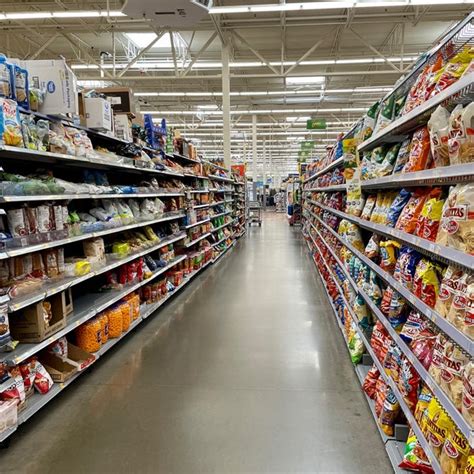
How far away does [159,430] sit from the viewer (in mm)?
2352

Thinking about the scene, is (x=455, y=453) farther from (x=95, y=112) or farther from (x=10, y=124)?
(x=95, y=112)

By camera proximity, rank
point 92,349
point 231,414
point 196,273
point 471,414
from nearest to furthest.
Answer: point 471,414 → point 231,414 → point 92,349 → point 196,273

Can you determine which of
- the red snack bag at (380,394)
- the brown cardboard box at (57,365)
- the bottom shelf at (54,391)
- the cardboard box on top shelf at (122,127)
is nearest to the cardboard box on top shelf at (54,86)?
the cardboard box on top shelf at (122,127)

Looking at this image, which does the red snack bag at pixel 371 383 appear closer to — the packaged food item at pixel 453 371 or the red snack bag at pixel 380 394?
the red snack bag at pixel 380 394

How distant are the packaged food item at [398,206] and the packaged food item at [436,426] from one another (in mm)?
1032

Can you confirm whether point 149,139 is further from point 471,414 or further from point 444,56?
point 471,414

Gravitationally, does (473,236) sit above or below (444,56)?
below

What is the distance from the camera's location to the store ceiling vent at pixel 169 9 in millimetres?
4875

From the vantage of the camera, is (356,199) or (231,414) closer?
(231,414)

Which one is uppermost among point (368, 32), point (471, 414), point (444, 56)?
point (368, 32)

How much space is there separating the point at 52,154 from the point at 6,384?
1.50 metres

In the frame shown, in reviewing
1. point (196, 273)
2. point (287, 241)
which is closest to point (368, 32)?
point (287, 241)

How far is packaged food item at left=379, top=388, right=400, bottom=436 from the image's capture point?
7.01 ft

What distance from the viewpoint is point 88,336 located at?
3.16 metres
